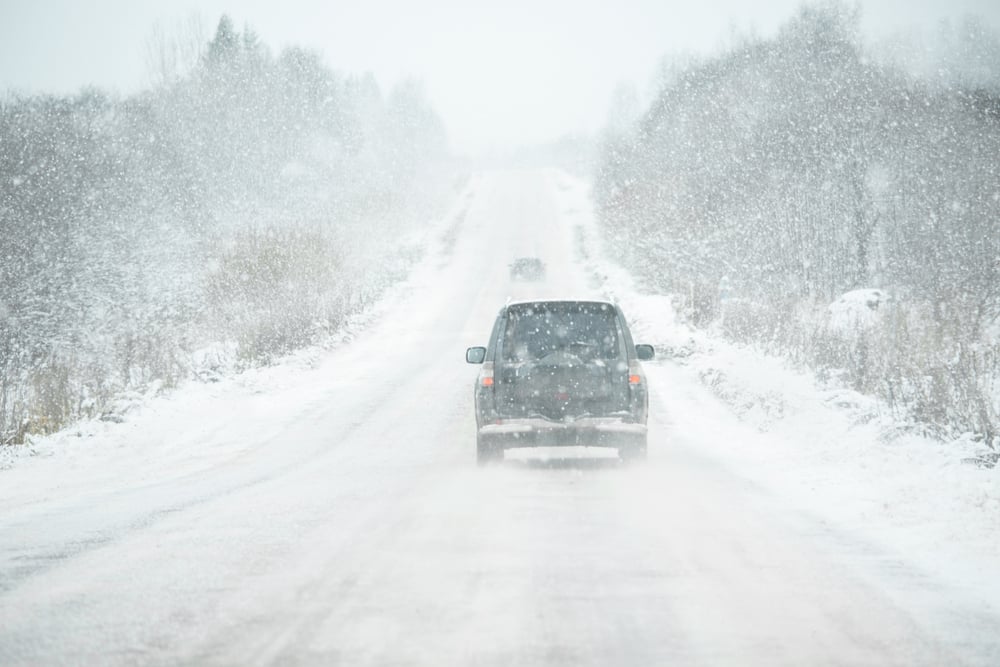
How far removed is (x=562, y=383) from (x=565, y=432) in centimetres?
55

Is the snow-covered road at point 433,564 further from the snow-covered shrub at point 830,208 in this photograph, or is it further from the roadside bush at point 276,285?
the roadside bush at point 276,285

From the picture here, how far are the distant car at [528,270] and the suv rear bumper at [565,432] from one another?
110 ft

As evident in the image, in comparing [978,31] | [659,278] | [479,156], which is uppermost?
[479,156]

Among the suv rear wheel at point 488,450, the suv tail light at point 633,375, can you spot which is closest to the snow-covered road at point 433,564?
the suv rear wheel at point 488,450

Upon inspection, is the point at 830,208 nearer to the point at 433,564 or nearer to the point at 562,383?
the point at 562,383

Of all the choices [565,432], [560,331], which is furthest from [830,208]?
[565,432]

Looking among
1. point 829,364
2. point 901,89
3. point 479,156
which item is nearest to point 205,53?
point 901,89

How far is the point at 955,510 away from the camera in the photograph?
741 centimetres

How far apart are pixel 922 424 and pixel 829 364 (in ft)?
14.9

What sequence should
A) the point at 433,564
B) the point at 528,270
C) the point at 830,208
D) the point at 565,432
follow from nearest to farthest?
the point at 433,564, the point at 565,432, the point at 830,208, the point at 528,270

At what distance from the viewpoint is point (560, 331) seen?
999cm

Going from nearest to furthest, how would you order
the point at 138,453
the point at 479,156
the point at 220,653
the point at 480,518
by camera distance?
the point at 220,653 → the point at 480,518 → the point at 138,453 → the point at 479,156

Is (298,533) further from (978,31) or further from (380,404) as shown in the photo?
(978,31)

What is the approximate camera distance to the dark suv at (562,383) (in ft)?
31.8
